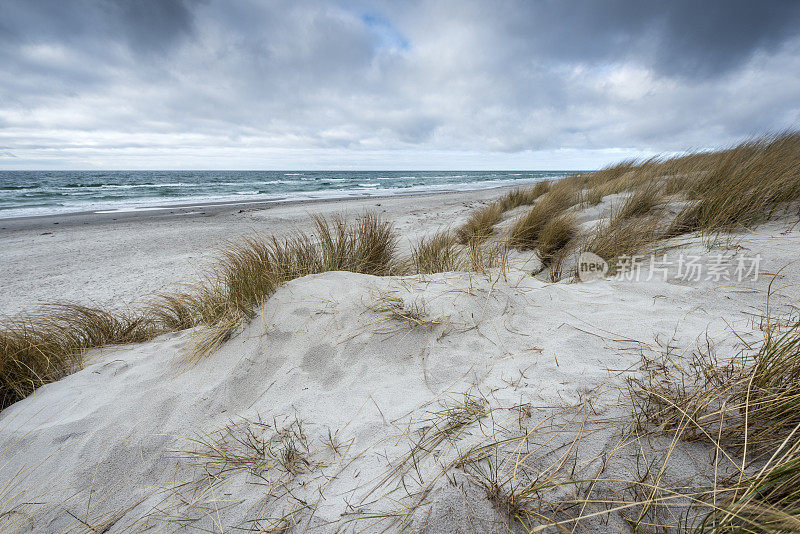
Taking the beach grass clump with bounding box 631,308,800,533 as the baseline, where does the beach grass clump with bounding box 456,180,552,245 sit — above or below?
above

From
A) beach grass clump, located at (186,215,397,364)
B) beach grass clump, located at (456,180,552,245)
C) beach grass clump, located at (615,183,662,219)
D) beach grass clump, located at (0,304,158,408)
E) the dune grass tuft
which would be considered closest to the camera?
beach grass clump, located at (0,304,158,408)

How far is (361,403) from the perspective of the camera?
62.3 inches

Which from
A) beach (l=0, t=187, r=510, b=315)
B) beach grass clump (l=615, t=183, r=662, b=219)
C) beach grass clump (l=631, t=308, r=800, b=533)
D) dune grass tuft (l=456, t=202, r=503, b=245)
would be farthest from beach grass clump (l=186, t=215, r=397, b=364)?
beach grass clump (l=615, t=183, r=662, b=219)

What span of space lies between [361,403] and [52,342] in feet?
8.18

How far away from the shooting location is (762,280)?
2.34 m

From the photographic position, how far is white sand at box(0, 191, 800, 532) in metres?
1.11

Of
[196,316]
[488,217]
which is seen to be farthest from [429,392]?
[488,217]

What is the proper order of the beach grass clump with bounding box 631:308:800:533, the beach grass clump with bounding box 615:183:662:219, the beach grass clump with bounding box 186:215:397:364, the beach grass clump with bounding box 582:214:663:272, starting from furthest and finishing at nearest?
1. the beach grass clump with bounding box 615:183:662:219
2. the beach grass clump with bounding box 582:214:663:272
3. the beach grass clump with bounding box 186:215:397:364
4. the beach grass clump with bounding box 631:308:800:533

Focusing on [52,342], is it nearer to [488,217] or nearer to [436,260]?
[436,260]

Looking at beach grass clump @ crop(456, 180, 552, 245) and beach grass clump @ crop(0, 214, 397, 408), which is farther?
beach grass clump @ crop(456, 180, 552, 245)

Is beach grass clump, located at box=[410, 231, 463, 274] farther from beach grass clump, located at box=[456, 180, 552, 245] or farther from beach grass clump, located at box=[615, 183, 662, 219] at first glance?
beach grass clump, located at box=[615, 183, 662, 219]

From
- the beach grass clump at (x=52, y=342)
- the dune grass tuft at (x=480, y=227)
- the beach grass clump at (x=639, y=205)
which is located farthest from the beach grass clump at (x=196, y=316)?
the beach grass clump at (x=639, y=205)

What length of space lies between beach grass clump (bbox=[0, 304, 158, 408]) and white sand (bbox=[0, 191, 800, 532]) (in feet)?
0.72

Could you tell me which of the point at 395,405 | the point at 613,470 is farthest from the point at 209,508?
the point at 613,470
